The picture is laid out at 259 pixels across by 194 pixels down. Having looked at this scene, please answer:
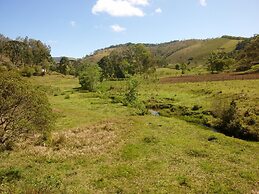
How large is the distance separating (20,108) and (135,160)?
12.2 meters

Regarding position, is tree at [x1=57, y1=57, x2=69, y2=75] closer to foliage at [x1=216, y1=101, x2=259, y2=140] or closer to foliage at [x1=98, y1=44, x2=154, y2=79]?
foliage at [x1=98, y1=44, x2=154, y2=79]

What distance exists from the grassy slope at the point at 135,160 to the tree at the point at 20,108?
158 inches

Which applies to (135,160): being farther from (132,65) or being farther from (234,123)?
(132,65)

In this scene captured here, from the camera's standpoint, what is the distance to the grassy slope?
25516 mm

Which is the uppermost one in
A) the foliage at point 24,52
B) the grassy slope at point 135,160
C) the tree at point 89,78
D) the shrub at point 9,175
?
the foliage at point 24,52

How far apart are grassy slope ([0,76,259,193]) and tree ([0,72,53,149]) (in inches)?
158

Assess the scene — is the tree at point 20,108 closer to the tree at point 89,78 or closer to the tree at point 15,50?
the tree at point 89,78

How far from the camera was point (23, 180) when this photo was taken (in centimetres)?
2566

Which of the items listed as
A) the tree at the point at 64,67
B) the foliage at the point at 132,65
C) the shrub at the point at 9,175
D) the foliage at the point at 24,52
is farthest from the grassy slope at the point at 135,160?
the tree at the point at 64,67

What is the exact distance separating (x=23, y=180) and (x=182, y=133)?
925 inches

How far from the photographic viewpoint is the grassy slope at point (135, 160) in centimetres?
2552

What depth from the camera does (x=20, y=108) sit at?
84.6 feet

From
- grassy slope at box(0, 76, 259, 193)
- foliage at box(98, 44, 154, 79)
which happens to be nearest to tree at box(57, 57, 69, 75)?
foliage at box(98, 44, 154, 79)

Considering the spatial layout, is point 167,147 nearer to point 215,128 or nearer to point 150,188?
point 150,188
